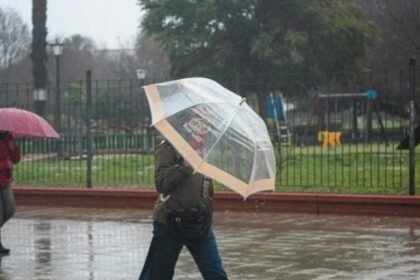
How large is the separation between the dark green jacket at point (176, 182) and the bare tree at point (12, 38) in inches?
2093

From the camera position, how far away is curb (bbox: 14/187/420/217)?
556 inches

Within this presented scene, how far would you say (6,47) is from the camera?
60156mm

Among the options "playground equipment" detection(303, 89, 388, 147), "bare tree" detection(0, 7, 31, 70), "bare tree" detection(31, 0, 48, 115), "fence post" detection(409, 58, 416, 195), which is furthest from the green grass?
"bare tree" detection(0, 7, 31, 70)

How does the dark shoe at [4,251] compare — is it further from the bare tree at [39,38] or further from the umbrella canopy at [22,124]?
the bare tree at [39,38]

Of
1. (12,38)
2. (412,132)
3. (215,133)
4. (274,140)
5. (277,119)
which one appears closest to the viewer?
(215,133)

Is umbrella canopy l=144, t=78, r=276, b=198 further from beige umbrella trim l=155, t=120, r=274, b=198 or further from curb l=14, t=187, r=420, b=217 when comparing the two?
curb l=14, t=187, r=420, b=217

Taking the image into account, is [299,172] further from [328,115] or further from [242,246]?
[242,246]

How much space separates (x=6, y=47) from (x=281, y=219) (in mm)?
48446

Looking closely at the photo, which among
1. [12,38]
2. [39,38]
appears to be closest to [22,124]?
[39,38]

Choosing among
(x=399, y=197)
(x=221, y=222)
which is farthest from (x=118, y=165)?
(x=399, y=197)

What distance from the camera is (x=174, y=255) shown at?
23.3 feet

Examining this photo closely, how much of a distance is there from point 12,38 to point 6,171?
5049 cm

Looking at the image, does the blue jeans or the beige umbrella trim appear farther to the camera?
the blue jeans

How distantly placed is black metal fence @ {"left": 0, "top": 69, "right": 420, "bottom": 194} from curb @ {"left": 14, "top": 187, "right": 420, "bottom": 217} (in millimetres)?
463
